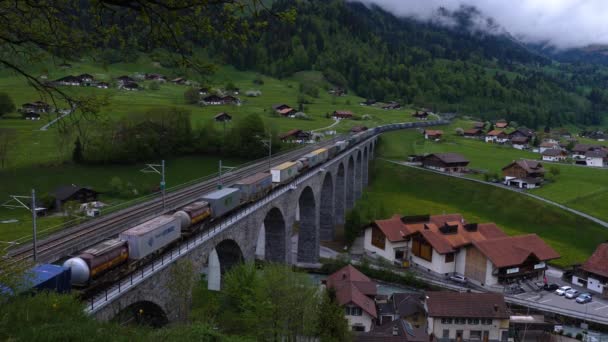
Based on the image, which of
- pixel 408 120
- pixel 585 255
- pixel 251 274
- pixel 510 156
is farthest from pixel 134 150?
pixel 408 120

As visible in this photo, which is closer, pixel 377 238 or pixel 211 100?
pixel 377 238

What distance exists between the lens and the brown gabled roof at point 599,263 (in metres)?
47.2

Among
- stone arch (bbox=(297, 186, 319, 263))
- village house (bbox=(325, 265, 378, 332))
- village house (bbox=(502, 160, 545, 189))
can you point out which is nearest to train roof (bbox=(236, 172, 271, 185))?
stone arch (bbox=(297, 186, 319, 263))

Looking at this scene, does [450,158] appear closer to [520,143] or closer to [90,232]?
[520,143]

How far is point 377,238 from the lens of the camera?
55969 millimetres

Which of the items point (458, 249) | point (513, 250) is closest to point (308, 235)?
point (458, 249)

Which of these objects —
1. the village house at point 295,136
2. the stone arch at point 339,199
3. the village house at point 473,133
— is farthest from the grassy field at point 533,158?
the stone arch at point 339,199

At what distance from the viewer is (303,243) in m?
53.2

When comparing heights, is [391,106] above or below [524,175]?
above

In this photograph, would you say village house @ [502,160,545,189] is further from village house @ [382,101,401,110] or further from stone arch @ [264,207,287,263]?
village house @ [382,101,401,110]

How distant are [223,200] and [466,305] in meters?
22.1

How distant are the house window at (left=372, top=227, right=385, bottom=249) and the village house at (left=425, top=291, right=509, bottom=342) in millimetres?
17549

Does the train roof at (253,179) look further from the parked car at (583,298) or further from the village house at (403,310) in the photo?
the parked car at (583,298)

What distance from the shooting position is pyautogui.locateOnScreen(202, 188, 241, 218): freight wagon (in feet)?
105
